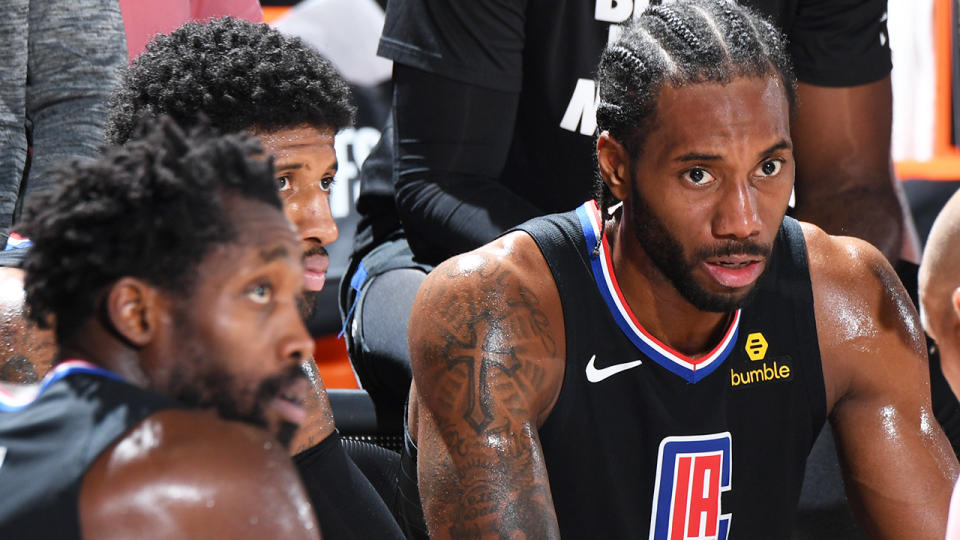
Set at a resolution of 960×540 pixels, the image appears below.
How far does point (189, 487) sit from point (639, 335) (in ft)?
3.92

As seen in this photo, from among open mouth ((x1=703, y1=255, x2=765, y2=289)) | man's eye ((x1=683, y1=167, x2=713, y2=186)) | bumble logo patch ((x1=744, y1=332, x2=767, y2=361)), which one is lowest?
bumble logo patch ((x1=744, y1=332, x2=767, y2=361))

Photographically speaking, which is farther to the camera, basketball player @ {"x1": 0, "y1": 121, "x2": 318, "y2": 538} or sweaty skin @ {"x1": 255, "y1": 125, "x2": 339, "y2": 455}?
sweaty skin @ {"x1": 255, "y1": 125, "x2": 339, "y2": 455}

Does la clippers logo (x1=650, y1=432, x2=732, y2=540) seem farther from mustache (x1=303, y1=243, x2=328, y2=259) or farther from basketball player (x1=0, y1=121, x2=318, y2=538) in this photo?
basketball player (x1=0, y1=121, x2=318, y2=538)

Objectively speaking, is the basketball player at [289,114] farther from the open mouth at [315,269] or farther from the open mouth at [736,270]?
the open mouth at [736,270]

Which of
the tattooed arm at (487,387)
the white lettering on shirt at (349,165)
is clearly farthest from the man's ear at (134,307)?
the white lettering on shirt at (349,165)

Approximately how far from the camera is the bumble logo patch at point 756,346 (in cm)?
213

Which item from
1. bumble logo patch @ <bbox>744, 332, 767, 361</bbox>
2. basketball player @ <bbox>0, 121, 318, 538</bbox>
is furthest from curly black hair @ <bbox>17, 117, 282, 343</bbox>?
bumble logo patch @ <bbox>744, 332, 767, 361</bbox>

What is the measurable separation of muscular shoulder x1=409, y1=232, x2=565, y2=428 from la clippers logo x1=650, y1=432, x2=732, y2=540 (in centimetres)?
23

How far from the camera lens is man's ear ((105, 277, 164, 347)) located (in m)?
1.05

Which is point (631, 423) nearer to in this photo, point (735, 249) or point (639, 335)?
point (639, 335)

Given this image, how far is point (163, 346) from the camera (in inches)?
41.9

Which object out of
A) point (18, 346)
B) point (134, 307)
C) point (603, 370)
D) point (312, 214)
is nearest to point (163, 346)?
point (134, 307)

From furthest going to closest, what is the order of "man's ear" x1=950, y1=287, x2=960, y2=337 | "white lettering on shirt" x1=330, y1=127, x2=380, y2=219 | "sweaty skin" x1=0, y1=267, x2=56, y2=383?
"white lettering on shirt" x1=330, y1=127, x2=380, y2=219 → "sweaty skin" x1=0, y1=267, x2=56, y2=383 → "man's ear" x1=950, y1=287, x2=960, y2=337

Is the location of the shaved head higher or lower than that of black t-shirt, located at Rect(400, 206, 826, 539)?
higher
